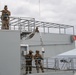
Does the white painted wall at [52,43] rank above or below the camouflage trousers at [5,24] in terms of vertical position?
below

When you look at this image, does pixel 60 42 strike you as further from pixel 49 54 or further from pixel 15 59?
pixel 15 59

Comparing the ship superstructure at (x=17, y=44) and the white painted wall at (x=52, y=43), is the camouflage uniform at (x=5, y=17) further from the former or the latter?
the white painted wall at (x=52, y=43)

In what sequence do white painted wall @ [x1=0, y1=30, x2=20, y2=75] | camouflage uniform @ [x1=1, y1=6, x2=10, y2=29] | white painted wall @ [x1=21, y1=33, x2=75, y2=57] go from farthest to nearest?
1. white painted wall @ [x1=21, y1=33, x2=75, y2=57]
2. camouflage uniform @ [x1=1, y1=6, x2=10, y2=29]
3. white painted wall @ [x1=0, y1=30, x2=20, y2=75]

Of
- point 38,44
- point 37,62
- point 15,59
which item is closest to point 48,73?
point 37,62

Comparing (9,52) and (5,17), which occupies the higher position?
(5,17)

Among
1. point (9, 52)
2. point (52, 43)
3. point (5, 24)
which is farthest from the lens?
point (52, 43)

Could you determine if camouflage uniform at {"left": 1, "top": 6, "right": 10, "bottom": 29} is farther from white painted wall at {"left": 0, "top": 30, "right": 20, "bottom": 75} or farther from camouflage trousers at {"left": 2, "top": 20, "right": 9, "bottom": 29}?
white painted wall at {"left": 0, "top": 30, "right": 20, "bottom": 75}

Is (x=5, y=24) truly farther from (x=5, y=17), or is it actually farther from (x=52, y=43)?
(x=52, y=43)

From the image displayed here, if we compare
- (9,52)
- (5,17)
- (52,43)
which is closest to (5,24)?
(5,17)

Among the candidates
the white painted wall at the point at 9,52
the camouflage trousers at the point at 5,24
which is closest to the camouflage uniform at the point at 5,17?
the camouflage trousers at the point at 5,24

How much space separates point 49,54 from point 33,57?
8115mm

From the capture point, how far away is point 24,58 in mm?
16453

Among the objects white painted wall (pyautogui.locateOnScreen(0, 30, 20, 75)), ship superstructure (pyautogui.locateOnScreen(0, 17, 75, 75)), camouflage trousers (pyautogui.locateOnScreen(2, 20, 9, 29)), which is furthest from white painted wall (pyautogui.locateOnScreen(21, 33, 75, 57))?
white painted wall (pyautogui.locateOnScreen(0, 30, 20, 75))

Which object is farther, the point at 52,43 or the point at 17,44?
the point at 52,43
